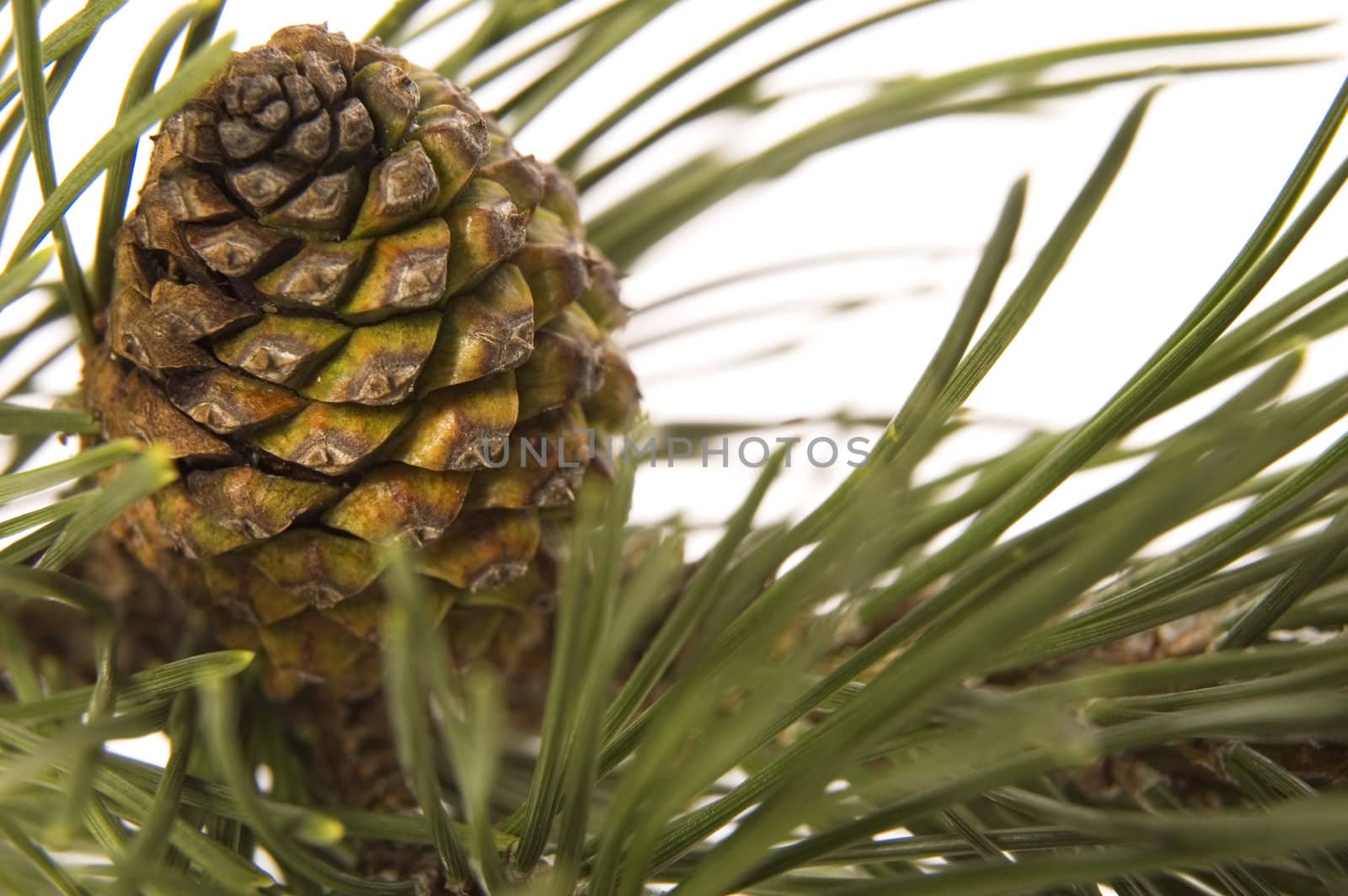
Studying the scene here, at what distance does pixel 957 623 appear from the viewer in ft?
0.80

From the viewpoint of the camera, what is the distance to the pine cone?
1.00 feet

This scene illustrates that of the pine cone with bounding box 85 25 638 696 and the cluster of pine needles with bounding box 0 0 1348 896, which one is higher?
the pine cone with bounding box 85 25 638 696

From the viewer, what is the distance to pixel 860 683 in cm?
30

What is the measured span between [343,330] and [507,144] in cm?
8

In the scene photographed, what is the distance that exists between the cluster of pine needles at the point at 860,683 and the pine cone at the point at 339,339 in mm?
22

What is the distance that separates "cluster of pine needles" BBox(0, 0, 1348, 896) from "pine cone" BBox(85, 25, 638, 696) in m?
0.02

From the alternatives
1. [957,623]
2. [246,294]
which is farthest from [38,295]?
[957,623]

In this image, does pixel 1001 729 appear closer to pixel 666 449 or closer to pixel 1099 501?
pixel 1099 501

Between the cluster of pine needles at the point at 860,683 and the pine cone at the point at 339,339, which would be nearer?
the cluster of pine needles at the point at 860,683

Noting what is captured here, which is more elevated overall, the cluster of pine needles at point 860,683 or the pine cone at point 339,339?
the pine cone at point 339,339

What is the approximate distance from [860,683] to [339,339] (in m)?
0.16

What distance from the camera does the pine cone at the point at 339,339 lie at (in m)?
0.30

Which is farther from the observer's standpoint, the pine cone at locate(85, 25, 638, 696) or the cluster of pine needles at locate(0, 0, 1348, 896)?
the pine cone at locate(85, 25, 638, 696)

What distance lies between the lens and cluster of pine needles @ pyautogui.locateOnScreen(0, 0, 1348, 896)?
0.20 meters
